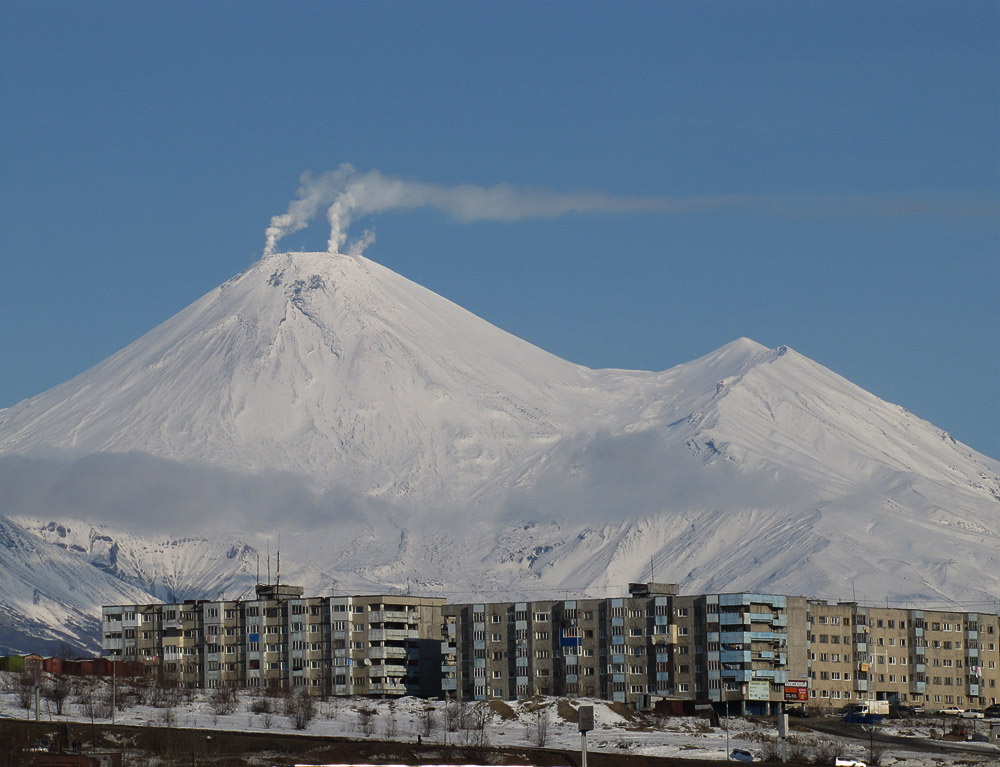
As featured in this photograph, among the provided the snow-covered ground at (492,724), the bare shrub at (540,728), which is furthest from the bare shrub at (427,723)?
the bare shrub at (540,728)

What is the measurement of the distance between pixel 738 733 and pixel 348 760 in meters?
40.1

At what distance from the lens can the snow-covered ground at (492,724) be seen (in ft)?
433

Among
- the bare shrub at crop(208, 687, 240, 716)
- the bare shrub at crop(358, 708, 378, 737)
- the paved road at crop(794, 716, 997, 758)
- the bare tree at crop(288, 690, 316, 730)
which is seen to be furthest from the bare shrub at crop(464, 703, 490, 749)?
the paved road at crop(794, 716, 997, 758)

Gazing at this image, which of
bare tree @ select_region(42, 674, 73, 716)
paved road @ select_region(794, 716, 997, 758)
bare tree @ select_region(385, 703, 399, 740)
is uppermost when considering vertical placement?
bare tree @ select_region(42, 674, 73, 716)

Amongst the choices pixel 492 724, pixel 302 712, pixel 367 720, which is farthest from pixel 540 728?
pixel 302 712

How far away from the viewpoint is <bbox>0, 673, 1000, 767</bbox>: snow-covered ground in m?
132

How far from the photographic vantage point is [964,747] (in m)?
141

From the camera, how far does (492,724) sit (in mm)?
152125

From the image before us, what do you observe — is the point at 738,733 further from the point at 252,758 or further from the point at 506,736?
the point at 252,758

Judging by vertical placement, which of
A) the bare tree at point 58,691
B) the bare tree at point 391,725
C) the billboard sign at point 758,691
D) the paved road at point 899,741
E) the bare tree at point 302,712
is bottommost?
the paved road at point 899,741

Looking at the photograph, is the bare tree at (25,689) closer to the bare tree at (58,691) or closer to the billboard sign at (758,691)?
the bare tree at (58,691)

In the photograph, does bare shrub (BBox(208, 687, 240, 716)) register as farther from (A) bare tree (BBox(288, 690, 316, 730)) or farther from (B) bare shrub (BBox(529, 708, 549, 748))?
(B) bare shrub (BBox(529, 708, 549, 748))

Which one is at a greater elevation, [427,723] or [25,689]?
[25,689]

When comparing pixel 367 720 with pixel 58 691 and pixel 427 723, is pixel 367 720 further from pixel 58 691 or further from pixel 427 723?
pixel 58 691
